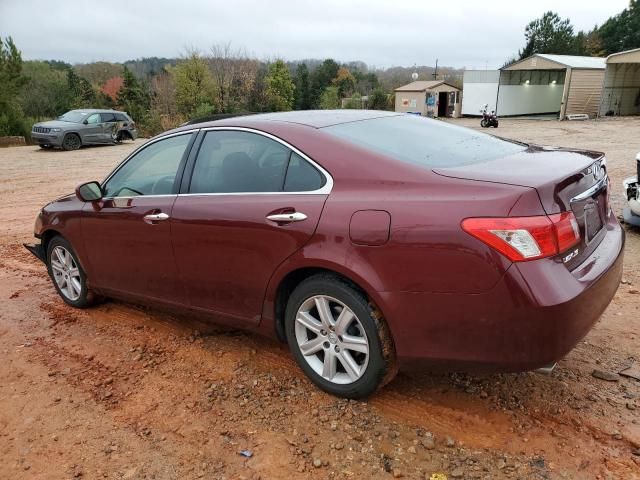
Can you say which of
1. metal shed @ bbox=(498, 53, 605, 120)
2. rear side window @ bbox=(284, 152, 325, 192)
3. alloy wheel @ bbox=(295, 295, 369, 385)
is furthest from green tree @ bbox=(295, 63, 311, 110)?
alloy wheel @ bbox=(295, 295, 369, 385)

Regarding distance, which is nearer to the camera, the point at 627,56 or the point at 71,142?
the point at 71,142

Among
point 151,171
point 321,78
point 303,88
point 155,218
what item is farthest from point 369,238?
point 321,78

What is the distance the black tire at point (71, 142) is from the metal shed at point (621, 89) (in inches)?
1130

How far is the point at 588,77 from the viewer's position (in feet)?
102

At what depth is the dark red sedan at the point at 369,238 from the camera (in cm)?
228

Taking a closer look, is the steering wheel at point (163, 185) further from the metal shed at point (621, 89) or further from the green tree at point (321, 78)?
the green tree at point (321, 78)

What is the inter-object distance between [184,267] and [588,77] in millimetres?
34138

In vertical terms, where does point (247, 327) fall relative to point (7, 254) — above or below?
above

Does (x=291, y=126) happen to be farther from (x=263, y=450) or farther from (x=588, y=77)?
(x=588, y=77)

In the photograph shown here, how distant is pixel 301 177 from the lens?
9.53 ft

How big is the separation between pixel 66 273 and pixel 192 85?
1334 inches

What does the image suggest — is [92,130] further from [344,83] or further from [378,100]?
[344,83]

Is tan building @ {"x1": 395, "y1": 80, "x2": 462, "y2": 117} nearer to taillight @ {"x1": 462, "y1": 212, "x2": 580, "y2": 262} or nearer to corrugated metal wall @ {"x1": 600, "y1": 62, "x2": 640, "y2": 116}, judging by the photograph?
corrugated metal wall @ {"x1": 600, "y1": 62, "x2": 640, "y2": 116}

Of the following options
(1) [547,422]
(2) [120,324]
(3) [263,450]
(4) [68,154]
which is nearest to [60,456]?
(3) [263,450]
